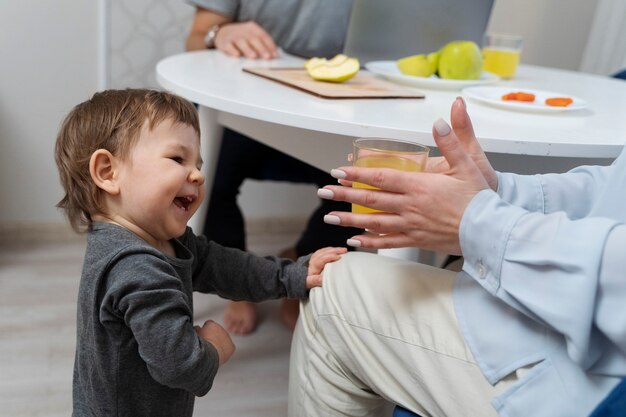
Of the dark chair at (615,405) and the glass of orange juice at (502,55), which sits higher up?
the glass of orange juice at (502,55)

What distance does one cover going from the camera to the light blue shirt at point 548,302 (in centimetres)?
60

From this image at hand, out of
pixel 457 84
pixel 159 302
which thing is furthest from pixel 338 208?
pixel 159 302

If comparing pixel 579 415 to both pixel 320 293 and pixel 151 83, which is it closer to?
pixel 320 293

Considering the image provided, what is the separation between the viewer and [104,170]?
859 millimetres

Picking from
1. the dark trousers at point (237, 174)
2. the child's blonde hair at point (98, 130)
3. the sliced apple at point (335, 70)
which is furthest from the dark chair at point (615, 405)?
the dark trousers at point (237, 174)

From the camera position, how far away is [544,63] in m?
2.57

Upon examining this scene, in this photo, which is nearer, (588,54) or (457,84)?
(457,84)

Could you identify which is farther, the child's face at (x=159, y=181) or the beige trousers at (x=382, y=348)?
the child's face at (x=159, y=181)

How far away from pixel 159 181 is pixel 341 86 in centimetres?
45

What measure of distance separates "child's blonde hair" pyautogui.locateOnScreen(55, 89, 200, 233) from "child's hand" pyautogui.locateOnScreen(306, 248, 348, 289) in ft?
0.89

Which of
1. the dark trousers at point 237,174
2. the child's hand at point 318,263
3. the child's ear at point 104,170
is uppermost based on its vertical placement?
the child's ear at point 104,170

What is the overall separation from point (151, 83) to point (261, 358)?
99cm

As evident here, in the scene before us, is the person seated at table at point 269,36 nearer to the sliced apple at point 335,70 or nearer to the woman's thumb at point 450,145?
the sliced apple at point 335,70

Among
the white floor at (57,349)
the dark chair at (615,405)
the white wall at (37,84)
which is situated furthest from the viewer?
the white wall at (37,84)
